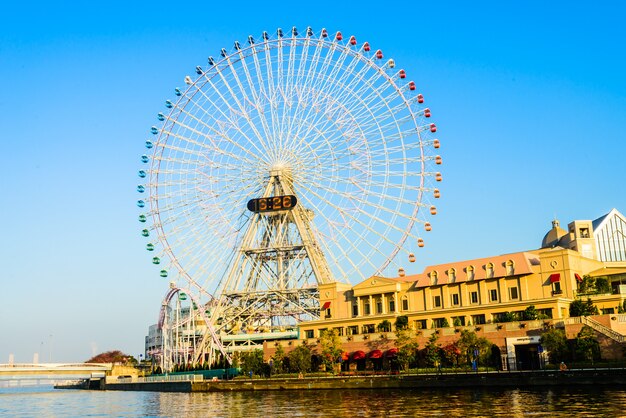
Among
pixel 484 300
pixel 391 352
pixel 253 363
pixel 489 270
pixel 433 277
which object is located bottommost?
pixel 253 363

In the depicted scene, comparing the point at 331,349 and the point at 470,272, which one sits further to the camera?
the point at 331,349

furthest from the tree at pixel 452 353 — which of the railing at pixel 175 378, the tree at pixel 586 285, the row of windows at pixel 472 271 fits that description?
the railing at pixel 175 378

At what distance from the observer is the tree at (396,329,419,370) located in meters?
81.5

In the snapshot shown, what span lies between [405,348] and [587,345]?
2046 centimetres

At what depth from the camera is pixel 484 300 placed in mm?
84938

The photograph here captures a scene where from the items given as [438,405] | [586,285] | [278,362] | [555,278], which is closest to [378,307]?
[278,362]

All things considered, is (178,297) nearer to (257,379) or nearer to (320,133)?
(257,379)

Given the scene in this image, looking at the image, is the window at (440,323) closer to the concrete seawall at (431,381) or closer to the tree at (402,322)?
the tree at (402,322)

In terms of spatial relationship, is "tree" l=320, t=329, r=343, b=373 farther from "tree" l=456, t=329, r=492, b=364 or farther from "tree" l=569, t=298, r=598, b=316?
"tree" l=569, t=298, r=598, b=316

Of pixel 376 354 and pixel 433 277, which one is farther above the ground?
pixel 433 277

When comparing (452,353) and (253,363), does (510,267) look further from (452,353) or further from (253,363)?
(253,363)

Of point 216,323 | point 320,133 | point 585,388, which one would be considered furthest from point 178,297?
point 585,388

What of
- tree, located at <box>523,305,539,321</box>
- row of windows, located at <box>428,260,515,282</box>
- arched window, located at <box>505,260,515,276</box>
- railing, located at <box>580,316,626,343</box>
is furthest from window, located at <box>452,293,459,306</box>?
railing, located at <box>580,316,626,343</box>

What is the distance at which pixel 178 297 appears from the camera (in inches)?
4569
